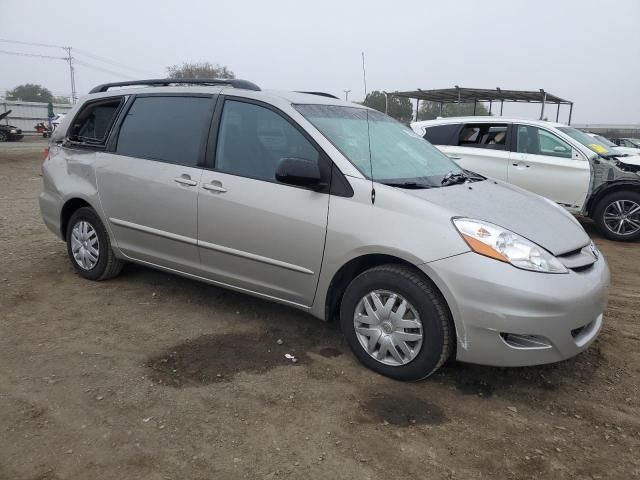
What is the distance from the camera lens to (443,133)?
28.0 feet

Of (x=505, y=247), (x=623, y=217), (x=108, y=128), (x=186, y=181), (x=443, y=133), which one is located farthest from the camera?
(x=443, y=133)

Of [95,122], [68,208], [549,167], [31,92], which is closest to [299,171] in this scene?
[95,122]

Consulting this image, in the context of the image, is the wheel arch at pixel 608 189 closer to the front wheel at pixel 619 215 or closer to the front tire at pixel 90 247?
the front wheel at pixel 619 215

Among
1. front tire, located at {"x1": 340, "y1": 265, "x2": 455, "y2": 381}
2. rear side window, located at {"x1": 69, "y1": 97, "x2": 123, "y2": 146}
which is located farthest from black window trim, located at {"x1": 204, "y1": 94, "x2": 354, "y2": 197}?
rear side window, located at {"x1": 69, "y1": 97, "x2": 123, "y2": 146}

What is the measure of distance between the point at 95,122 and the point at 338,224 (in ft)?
9.23

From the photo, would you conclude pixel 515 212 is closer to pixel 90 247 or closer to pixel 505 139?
pixel 90 247

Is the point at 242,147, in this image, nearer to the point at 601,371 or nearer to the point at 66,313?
the point at 66,313

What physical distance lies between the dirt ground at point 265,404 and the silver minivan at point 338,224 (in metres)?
0.31

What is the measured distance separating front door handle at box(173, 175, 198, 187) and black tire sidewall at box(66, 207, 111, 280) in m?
1.12

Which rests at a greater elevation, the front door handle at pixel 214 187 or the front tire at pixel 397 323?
the front door handle at pixel 214 187

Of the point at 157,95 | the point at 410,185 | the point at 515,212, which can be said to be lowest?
the point at 515,212

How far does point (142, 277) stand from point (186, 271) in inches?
43.9

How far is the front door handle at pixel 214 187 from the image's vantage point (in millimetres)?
3732

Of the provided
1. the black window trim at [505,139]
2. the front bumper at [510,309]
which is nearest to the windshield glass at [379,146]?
the front bumper at [510,309]
